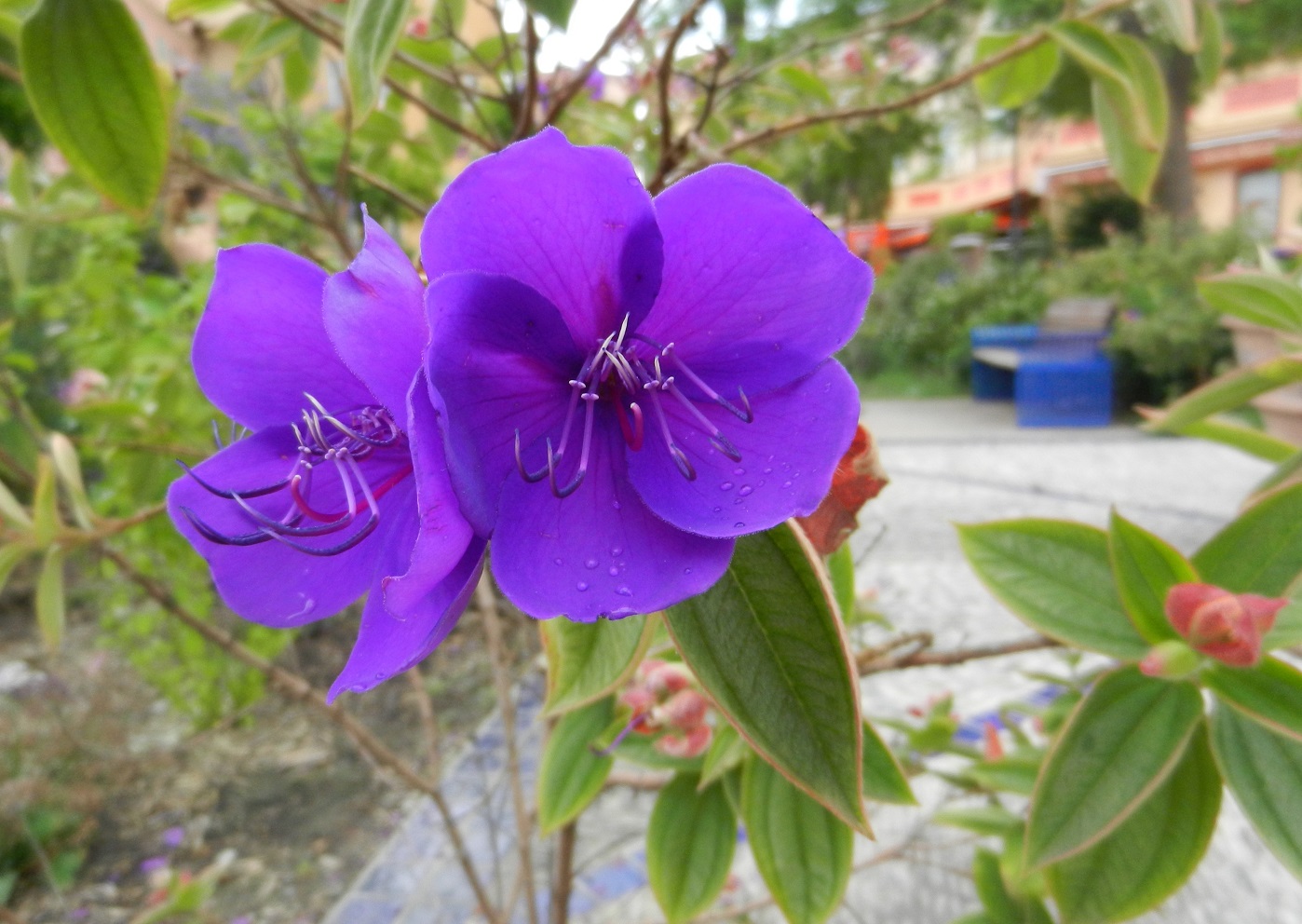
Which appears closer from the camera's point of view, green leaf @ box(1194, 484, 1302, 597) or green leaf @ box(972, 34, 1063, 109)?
green leaf @ box(1194, 484, 1302, 597)

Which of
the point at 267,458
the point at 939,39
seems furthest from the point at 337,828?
the point at 939,39

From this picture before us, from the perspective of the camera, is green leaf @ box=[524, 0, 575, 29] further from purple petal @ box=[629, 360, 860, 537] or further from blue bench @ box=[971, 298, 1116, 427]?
blue bench @ box=[971, 298, 1116, 427]

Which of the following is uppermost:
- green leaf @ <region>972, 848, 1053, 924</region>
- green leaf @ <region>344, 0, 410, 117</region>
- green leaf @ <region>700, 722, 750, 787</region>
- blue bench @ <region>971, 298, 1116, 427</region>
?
green leaf @ <region>344, 0, 410, 117</region>

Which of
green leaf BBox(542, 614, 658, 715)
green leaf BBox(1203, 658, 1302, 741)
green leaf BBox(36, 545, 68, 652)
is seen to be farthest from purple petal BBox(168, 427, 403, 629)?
green leaf BBox(1203, 658, 1302, 741)

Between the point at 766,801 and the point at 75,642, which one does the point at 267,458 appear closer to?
the point at 766,801

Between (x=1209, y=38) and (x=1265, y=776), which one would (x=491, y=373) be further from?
(x=1209, y=38)

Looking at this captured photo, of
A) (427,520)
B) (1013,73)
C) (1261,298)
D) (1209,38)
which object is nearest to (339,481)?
(427,520)

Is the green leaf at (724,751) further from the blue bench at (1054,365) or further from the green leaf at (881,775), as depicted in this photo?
the blue bench at (1054,365)
